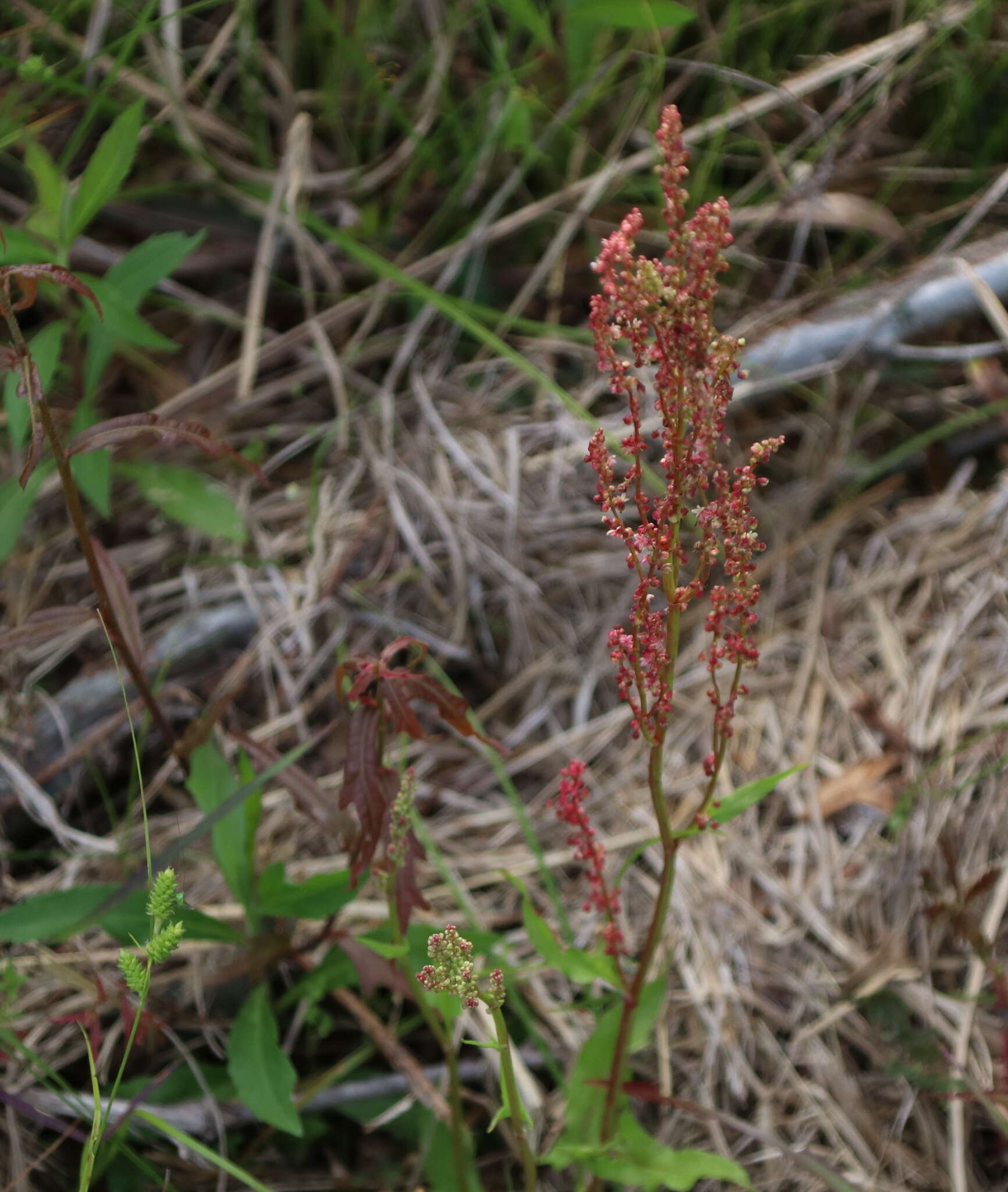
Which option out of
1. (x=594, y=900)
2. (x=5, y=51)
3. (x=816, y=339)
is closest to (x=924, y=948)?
(x=594, y=900)

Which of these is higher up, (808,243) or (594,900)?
(808,243)

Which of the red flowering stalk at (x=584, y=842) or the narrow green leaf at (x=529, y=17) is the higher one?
the narrow green leaf at (x=529, y=17)

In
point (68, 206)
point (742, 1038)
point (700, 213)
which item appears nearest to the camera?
point (700, 213)

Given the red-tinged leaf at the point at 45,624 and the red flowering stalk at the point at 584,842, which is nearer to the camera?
the red flowering stalk at the point at 584,842

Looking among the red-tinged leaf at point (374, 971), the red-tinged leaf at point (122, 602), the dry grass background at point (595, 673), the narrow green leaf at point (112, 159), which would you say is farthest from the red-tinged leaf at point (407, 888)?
the narrow green leaf at point (112, 159)

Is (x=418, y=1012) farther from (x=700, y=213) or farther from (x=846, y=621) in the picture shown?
(x=700, y=213)

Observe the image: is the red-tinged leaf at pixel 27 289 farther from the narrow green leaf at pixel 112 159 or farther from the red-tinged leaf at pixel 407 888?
the red-tinged leaf at pixel 407 888

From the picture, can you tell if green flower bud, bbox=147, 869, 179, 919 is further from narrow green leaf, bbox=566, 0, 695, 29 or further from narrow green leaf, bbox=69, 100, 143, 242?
narrow green leaf, bbox=566, 0, 695, 29
